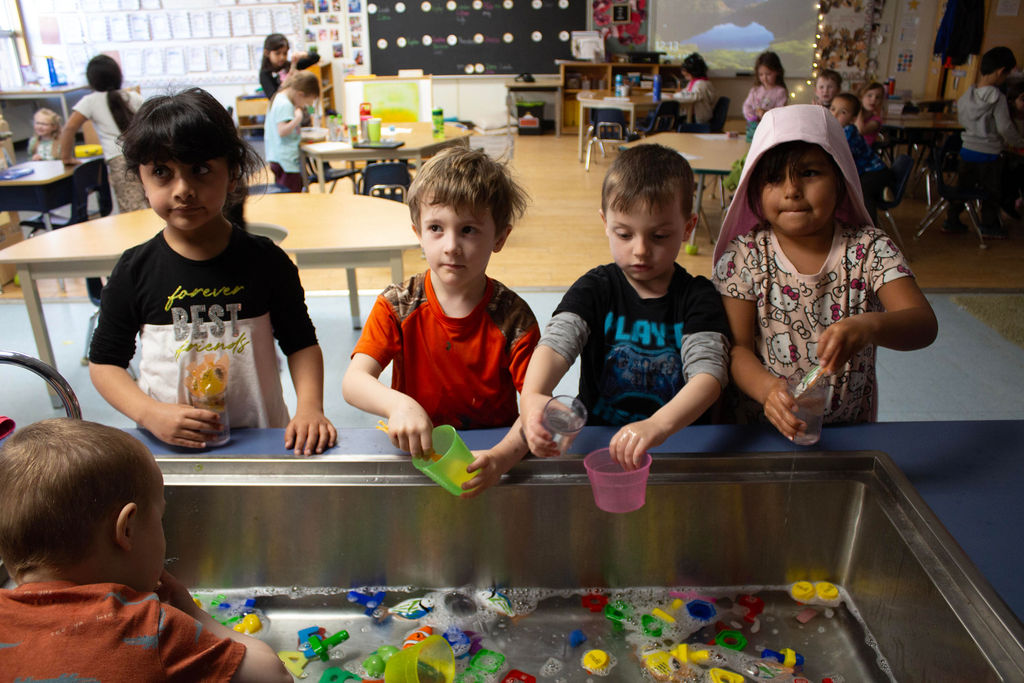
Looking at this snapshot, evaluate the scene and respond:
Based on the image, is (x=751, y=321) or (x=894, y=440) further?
(x=751, y=321)

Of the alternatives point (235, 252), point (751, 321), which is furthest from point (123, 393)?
point (751, 321)

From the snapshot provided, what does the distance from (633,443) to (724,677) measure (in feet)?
1.25

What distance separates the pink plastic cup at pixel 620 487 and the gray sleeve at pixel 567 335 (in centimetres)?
23

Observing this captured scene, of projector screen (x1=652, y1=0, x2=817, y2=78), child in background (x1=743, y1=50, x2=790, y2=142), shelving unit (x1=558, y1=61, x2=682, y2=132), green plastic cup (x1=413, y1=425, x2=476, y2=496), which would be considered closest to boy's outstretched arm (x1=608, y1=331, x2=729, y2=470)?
green plastic cup (x1=413, y1=425, x2=476, y2=496)

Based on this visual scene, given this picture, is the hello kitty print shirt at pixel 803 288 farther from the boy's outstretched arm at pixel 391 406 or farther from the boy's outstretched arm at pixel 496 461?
the boy's outstretched arm at pixel 391 406

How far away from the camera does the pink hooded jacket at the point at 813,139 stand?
50.4 inches

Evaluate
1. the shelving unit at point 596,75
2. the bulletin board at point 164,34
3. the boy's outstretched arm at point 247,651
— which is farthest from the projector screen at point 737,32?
the boy's outstretched arm at point 247,651

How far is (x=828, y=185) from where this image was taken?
1.31 m

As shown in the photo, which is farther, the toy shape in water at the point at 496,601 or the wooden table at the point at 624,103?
the wooden table at the point at 624,103

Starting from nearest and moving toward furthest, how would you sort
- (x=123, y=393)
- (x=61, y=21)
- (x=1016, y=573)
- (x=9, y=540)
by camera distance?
(x=9, y=540) → (x=1016, y=573) → (x=123, y=393) → (x=61, y=21)

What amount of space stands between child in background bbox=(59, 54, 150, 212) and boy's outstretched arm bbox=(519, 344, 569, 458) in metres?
4.11

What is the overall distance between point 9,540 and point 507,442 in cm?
66

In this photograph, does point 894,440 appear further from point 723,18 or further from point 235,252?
point 723,18

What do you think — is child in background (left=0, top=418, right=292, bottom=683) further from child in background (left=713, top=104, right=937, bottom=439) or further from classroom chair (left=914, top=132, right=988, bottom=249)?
classroom chair (left=914, top=132, right=988, bottom=249)
